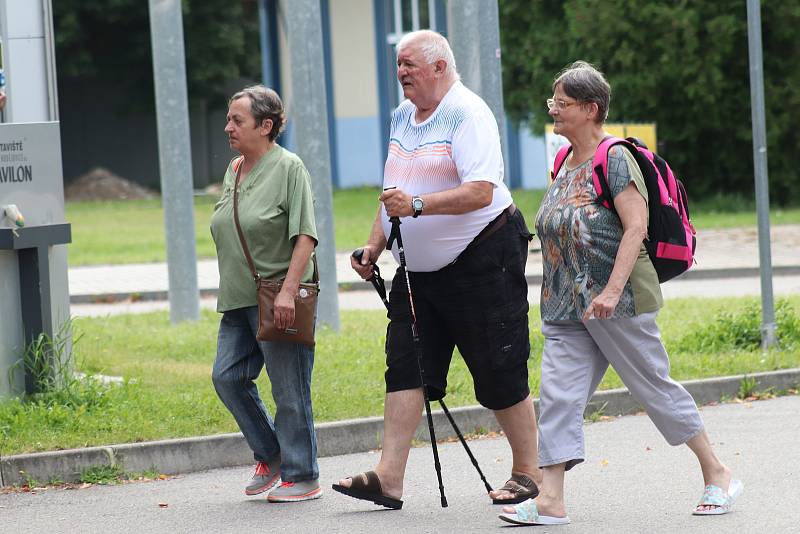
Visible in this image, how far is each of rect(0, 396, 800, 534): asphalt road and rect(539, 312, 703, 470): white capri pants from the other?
0.36 metres

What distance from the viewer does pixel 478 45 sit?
1080 cm

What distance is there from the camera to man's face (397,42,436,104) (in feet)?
19.3

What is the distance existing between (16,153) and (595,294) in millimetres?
3742

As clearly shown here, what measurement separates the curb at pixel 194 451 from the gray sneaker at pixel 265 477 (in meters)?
0.85

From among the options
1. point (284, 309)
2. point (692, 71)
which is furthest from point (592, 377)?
point (692, 71)

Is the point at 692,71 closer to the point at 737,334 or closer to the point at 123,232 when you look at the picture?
the point at 123,232

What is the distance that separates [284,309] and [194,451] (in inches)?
62.1

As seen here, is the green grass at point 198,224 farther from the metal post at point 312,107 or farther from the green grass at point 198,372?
the metal post at point 312,107

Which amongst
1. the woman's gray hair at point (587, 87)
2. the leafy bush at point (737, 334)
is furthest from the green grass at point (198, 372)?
the woman's gray hair at point (587, 87)


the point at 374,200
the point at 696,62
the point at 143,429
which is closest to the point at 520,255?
the point at 143,429

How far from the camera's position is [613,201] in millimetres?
5707

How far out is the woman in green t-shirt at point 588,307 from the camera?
5.71 metres

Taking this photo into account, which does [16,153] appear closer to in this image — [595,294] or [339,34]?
[595,294]

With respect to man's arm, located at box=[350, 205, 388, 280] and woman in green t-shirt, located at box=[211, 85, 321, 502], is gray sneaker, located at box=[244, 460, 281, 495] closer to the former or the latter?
woman in green t-shirt, located at box=[211, 85, 321, 502]
